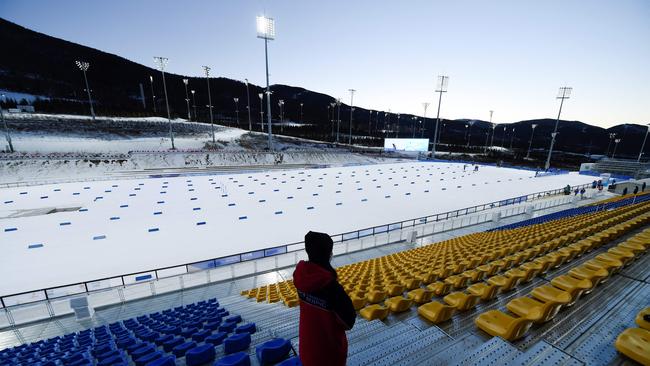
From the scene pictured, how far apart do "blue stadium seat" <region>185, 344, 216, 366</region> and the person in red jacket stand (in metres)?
1.85

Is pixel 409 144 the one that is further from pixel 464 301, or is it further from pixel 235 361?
pixel 235 361

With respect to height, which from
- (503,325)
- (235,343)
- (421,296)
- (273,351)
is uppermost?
(273,351)

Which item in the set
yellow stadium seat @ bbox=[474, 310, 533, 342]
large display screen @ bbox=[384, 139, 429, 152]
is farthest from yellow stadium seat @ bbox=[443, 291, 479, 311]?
large display screen @ bbox=[384, 139, 429, 152]

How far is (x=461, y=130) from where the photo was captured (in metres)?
128

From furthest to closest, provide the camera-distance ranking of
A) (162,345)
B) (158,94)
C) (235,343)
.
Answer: (158,94)
(162,345)
(235,343)

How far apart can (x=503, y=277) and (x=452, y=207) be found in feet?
40.1

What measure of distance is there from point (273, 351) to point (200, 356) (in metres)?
0.90

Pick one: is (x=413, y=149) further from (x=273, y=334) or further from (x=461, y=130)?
(x=461, y=130)

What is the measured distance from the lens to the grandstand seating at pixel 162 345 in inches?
106

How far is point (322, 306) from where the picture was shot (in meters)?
1.44

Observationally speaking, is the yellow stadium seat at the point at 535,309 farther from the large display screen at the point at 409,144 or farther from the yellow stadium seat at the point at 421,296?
the large display screen at the point at 409,144

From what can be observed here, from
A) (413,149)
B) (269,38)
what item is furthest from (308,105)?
(269,38)

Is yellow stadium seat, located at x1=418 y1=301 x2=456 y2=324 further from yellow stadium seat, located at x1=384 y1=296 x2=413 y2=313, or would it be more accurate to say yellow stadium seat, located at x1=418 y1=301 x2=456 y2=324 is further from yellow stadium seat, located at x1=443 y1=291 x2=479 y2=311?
yellow stadium seat, located at x1=384 y1=296 x2=413 y2=313

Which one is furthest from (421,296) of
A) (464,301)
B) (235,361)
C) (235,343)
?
(235,361)
